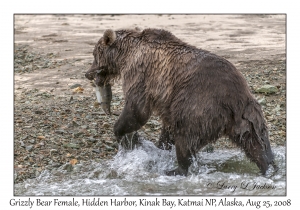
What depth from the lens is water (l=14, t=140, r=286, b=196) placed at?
22.0 ft

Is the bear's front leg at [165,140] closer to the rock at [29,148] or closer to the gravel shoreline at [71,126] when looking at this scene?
the gravel shoreline at [71,126]

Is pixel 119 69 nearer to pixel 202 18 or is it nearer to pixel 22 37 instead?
pixel 22 37

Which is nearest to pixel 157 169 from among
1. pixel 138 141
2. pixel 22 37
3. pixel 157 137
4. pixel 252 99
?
pixel 138 141

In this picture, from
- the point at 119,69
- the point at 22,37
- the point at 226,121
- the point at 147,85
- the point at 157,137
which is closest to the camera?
the point at 226,121

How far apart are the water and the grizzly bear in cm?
26

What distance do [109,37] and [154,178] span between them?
2031 millimetres

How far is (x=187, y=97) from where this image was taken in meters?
6.46

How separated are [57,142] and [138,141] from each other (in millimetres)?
1203

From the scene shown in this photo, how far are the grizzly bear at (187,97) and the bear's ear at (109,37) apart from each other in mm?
20

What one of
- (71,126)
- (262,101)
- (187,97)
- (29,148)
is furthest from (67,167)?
(262,101)

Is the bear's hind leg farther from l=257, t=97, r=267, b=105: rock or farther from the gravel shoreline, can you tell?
l=257, t=97, r=267, b=105: rock

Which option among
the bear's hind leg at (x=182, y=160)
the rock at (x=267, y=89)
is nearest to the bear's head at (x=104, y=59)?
the bear's hind leg at (x=182, y=160)

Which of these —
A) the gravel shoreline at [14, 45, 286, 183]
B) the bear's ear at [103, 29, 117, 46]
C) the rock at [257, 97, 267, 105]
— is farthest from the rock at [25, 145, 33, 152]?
the rock at [257, 97, 267, 105]

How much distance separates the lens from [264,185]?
669 centimetres
